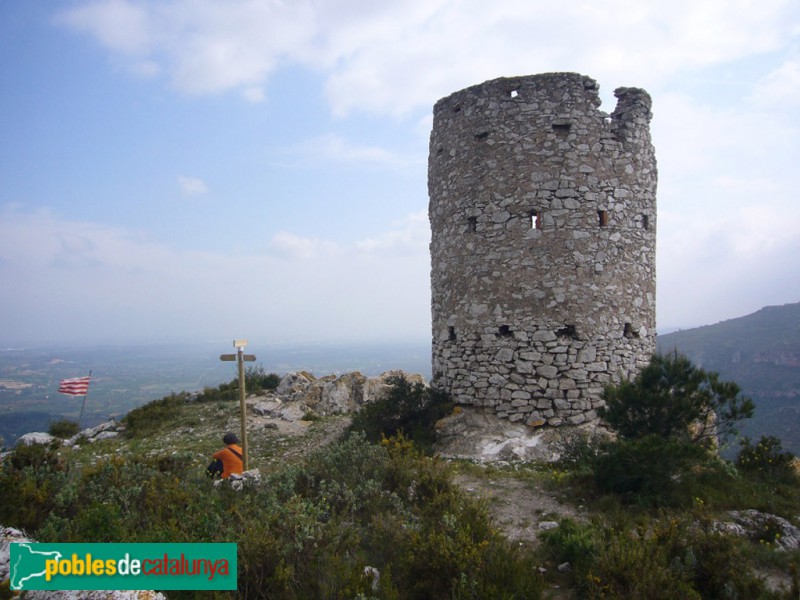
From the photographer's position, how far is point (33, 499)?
18.1ft

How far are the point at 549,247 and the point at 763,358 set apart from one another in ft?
147

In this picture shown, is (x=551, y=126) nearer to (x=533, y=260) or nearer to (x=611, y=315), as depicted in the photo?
(x=533, y=260)

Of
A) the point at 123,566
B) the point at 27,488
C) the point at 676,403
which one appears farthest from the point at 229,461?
the point at 676,403

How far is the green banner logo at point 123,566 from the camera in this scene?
13.0 ft

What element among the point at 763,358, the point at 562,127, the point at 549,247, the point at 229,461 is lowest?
the point at 763,358

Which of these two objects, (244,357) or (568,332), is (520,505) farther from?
(244,357)

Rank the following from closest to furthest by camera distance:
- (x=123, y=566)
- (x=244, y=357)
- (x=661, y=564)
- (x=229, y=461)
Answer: (x=123, y=566) < (x=661, y=564) < (x=229, y=461) < (x=244, y=357)

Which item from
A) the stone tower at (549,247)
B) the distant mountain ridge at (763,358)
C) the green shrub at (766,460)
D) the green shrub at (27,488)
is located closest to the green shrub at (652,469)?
the green shrub at (766,460)

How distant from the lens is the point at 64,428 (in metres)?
14.9

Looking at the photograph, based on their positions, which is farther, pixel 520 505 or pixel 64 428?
pixel 64 428

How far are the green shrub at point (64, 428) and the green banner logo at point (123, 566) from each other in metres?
12.4

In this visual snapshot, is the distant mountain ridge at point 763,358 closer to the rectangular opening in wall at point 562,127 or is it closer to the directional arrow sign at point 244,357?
the rectangular opening in wall at point 562,127

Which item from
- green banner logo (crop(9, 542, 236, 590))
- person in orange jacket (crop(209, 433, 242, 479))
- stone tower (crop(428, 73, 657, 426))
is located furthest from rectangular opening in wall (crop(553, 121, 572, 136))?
green banner logo (crop(9, 542, 236, 590))

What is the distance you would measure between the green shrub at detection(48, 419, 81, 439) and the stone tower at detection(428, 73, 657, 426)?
37.6 ft
